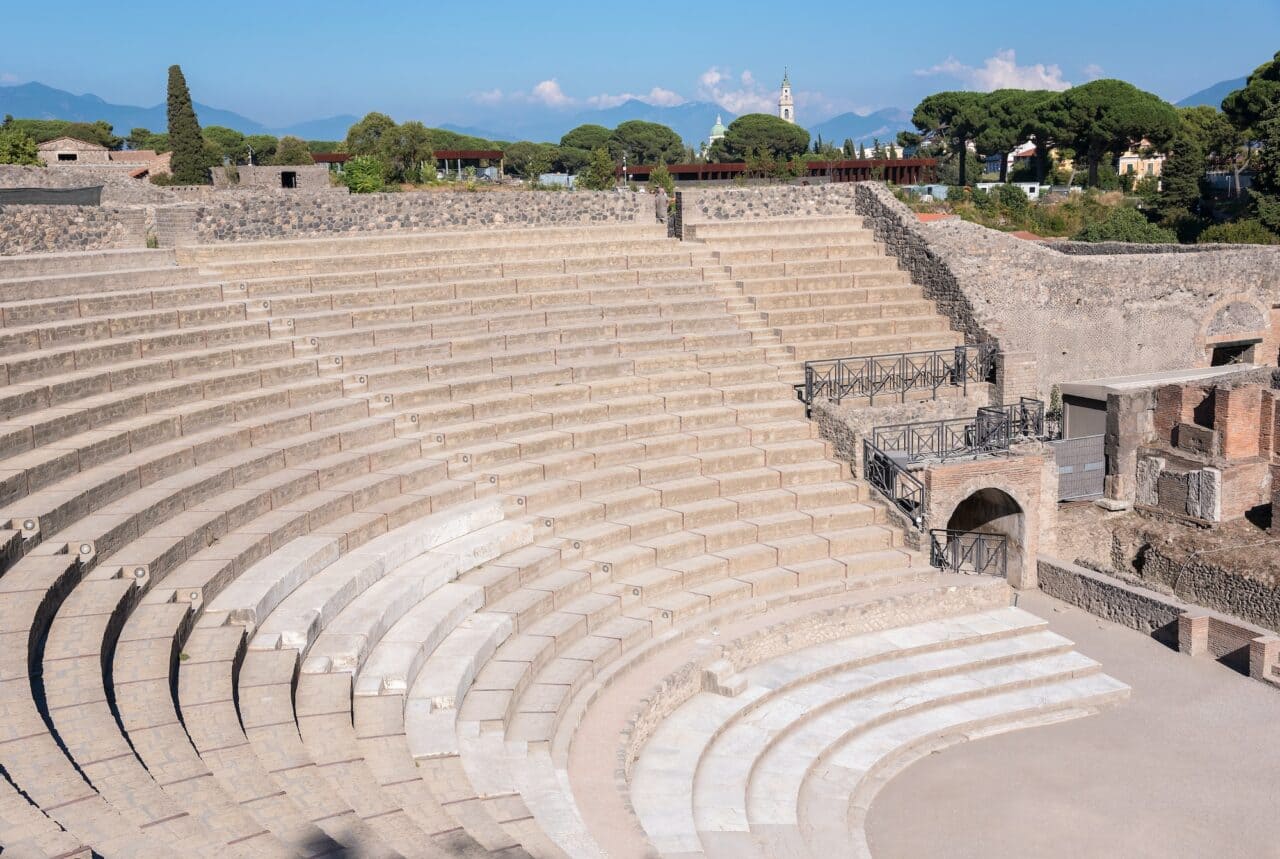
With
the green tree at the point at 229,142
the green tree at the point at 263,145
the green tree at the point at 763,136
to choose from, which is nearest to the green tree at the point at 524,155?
the green tree at the point at 763,136

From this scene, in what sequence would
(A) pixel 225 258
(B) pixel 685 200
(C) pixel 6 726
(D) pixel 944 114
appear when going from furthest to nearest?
(D) pixel 944 114 → (B) pixel 685 200 → (A) pixel 225 258 → (C) pixel 6 726

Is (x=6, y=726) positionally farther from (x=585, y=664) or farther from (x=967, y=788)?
(x=967, y=788)

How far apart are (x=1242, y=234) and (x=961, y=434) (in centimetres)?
1948

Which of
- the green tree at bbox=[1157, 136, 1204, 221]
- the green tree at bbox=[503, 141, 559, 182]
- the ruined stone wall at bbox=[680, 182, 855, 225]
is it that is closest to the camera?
the ruined stone wall at bbox=[680, 182, 855, 225]

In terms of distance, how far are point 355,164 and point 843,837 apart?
1752 cm

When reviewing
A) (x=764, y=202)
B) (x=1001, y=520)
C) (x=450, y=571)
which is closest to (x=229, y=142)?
(x=764, y=202)

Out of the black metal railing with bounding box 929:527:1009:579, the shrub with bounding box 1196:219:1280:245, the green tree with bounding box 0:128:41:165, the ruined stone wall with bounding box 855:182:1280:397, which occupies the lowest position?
the black metal railing with bounding box 929:527:1009:579

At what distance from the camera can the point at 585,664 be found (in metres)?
9.40

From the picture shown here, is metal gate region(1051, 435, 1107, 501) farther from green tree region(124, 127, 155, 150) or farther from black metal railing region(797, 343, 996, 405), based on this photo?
green tree region(124, 127, 155, 150)

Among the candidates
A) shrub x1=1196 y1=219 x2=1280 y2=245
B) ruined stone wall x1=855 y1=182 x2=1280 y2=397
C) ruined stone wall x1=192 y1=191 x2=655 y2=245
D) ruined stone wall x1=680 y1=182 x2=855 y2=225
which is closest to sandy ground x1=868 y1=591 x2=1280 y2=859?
ruined stone wall x1=855 y1=182 x2=1280 y2=397

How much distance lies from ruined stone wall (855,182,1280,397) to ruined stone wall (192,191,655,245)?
4.30 meters

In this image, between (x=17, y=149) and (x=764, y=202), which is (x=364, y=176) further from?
(x=17, y=149)

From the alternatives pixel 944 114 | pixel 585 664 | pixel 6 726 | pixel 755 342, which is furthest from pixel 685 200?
pixel 944 114

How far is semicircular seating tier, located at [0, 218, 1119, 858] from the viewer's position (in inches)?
241
